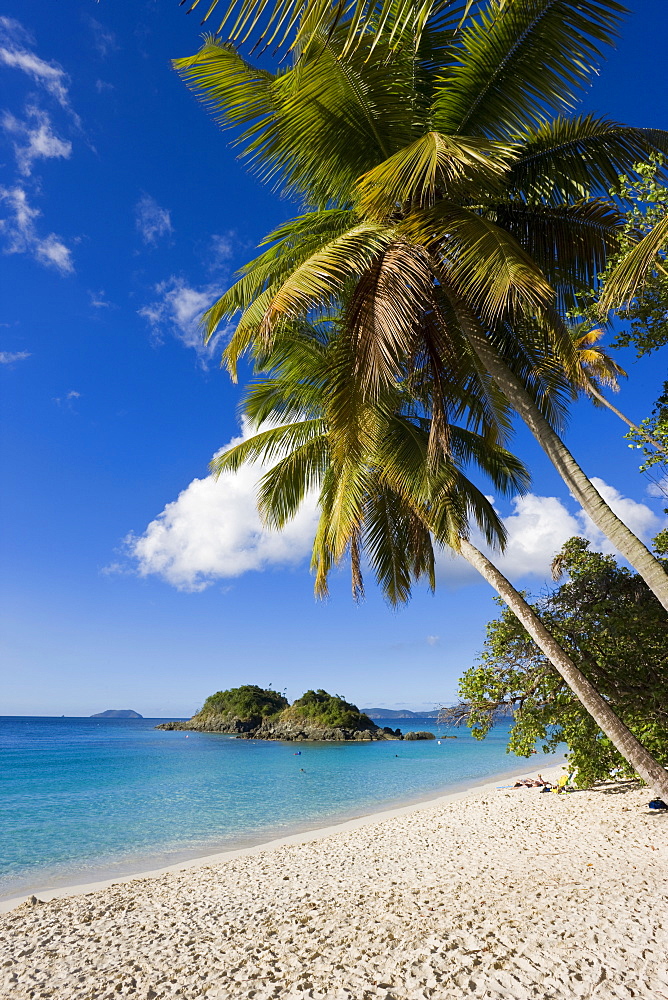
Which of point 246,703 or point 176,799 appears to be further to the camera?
point 246,703

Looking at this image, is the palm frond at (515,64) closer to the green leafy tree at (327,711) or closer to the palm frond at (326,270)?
the palm frond at (326,270)

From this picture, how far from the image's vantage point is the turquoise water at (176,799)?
11578 mm

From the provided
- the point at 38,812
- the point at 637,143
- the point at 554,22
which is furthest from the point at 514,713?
the point at 38,812

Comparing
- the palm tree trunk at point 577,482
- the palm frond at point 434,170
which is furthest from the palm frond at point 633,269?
the palm frond at point 434,170

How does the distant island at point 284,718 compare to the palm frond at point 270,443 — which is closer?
the palm frond at point 270,443

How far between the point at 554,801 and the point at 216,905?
10.5 meters

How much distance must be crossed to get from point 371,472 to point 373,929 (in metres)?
6.44

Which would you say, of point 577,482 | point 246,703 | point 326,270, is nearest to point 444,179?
point 326,270

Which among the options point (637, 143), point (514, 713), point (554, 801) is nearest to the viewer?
point (637, 143)

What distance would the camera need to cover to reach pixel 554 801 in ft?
45.2

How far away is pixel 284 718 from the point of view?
56594 millimetres

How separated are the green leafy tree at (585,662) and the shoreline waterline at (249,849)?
494cm

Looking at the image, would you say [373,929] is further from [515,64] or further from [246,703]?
[246,703]

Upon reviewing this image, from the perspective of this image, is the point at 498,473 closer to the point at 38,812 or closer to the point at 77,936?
the point at 77,936
